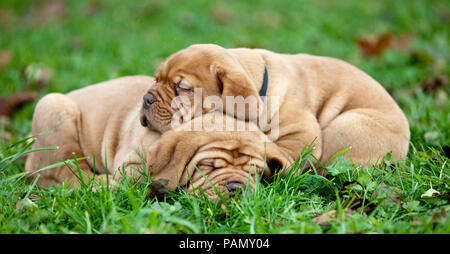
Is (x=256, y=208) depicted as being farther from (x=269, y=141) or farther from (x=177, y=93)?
(x=177, y=93)

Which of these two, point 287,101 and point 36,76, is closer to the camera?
point 287,101

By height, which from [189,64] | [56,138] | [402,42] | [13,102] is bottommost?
[13,102]

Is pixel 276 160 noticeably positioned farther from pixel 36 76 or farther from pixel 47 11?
pixel 47 11

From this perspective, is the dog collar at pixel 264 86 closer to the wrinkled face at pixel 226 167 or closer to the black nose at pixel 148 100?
the wrinkled face at pixel 226 167

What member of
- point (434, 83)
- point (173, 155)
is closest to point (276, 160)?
point (173, 155)

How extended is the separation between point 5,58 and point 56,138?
3.65 m

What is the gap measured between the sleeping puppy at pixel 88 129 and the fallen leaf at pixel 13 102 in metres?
1.48

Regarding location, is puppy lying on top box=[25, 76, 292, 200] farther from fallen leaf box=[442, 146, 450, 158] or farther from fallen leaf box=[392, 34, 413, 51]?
fallen leaf box=[392, 34, 413, 51]

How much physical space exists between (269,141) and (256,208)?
2.82ft

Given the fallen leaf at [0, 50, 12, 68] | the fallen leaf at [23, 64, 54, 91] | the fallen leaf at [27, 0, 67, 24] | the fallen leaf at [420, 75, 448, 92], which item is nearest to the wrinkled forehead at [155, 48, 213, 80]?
the fallen leaf at [23, 64, 54, 91]

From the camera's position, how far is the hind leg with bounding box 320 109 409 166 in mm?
4039

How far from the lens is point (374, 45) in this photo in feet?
24.8
